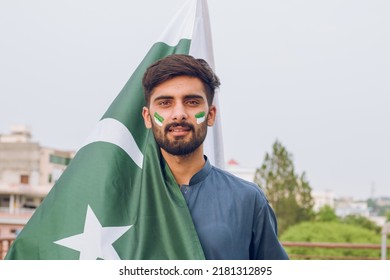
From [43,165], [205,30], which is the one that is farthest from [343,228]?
[43,165]

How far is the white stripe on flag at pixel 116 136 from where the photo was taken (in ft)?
7.25

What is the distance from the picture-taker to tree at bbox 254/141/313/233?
3312 cm

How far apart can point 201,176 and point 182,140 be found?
117 millimetres

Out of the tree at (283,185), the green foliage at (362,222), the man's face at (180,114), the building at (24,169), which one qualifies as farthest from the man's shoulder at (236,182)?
the building at (24,169)

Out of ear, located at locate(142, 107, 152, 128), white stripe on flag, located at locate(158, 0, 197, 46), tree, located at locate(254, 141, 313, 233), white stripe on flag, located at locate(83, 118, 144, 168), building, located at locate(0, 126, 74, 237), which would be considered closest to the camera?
ear, located at locate(142, 107, 152, 128)

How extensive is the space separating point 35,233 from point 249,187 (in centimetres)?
59

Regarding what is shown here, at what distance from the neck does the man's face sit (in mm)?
27

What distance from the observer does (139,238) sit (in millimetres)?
2025

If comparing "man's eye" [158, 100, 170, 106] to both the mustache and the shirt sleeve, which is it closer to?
the mustache

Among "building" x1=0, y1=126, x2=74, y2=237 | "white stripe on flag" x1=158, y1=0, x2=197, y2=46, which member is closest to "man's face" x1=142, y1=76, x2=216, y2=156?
"white stripe on flag" x1=158, y1=0, x2=197, y2=46

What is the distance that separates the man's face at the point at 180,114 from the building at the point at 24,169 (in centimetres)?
5684

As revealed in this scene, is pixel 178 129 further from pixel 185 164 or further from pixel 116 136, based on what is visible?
pixel 116 136

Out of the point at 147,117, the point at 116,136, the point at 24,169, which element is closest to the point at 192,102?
the point at 147,117

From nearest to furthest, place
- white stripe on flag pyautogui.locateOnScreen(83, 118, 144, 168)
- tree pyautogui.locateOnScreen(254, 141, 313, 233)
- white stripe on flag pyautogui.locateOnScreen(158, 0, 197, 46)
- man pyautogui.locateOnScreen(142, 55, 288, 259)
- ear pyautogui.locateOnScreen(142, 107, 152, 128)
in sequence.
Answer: man pyautogui.locateOnScreen(142, 55, 288, 259), ear pyautogui.locateOnScreen(142, 107, 152, 128), white stripe on flag pyautogui.locateOnScreen(83, 118, 144, 168), white stripe on flag pyautogui.locateOnScreen(158, 0, 197, 46), tree pyautogui.locateOnScreen(254, 141, 313, 233)
